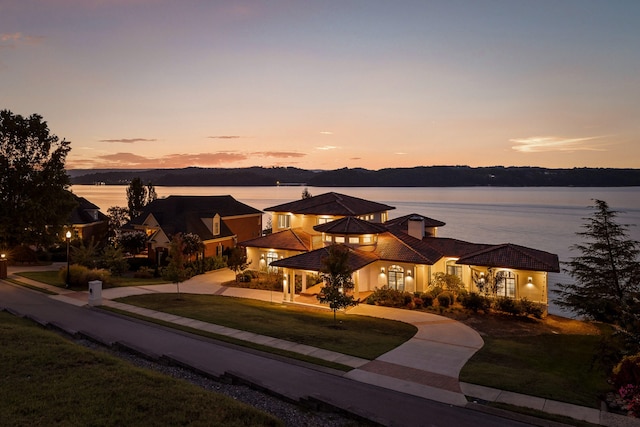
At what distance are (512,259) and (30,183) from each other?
37122 mm

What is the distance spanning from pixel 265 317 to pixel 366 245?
43.7ft

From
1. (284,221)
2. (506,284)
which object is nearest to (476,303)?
(506,284)

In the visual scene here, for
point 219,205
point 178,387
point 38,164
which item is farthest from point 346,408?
point 219,205

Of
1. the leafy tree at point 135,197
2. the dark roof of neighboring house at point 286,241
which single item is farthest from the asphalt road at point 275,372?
the leafy tree at point 135,197

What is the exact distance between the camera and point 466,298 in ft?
92.3

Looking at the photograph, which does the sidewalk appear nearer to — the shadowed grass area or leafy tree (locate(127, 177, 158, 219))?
the shadowed grass area

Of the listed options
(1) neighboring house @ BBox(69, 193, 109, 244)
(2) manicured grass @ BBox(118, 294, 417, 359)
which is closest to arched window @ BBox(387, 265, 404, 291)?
(2) manicured grass @ BBox(118, 294, 417, 359)

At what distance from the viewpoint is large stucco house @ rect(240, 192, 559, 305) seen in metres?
29.1

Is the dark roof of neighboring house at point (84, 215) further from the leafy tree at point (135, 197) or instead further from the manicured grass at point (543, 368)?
the manicured grass at point (543, 368)

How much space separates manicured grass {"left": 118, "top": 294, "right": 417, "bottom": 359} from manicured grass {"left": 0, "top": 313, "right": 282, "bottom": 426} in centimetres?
788

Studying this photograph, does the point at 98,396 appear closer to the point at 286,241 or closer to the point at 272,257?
the point at 272,257

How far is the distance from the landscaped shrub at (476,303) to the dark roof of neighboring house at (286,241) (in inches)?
556

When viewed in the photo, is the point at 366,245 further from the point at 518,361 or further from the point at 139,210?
the point at 139,210

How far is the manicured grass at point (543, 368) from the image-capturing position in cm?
1409
